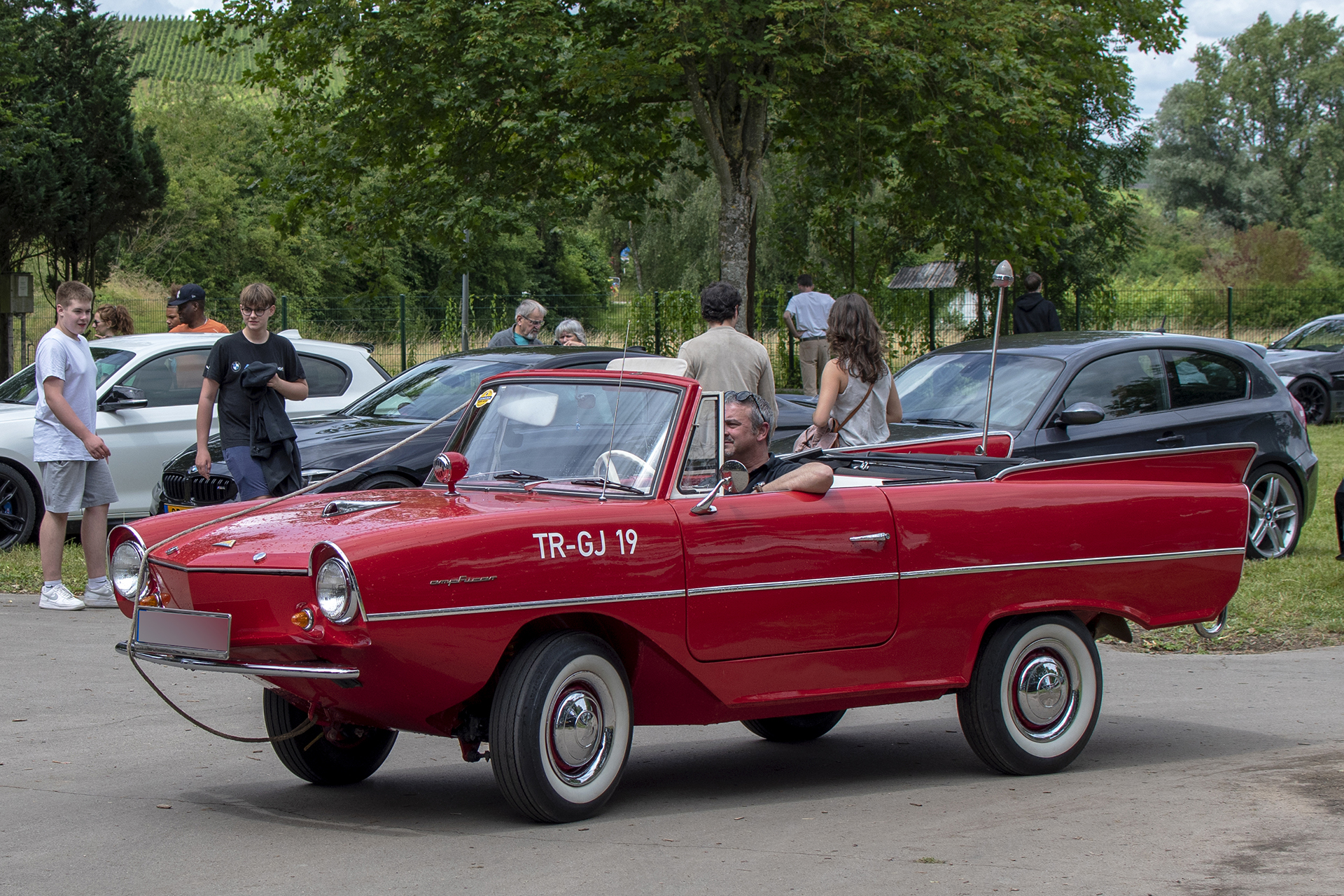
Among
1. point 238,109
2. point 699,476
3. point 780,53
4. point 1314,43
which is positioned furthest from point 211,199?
point 1314,43

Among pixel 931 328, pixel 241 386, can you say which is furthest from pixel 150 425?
pixel 931 328

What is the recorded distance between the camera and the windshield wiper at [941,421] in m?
9.84

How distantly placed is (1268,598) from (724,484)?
5.79 metres

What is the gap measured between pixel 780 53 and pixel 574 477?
13986 millimetres

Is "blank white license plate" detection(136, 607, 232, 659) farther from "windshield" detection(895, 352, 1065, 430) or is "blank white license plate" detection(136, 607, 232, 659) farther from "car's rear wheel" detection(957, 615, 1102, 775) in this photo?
"windshield" detection(895, 352, 1065, 430)

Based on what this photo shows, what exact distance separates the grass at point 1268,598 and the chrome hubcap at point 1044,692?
10.0 ft

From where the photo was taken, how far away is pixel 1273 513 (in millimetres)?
11148

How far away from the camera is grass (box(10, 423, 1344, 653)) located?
29.0ft

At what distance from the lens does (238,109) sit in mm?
50688

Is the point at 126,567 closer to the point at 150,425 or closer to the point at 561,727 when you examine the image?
the point at 561,727

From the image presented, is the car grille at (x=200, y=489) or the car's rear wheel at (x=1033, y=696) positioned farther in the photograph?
the car grille at (x=200, y=489)

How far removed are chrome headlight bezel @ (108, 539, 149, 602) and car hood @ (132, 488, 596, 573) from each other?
57mm

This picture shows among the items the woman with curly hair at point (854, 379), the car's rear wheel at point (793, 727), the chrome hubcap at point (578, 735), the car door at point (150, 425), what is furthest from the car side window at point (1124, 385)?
the car door at point (150, 425)

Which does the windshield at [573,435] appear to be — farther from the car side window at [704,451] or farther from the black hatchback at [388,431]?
the black hatchback at [388,431]
